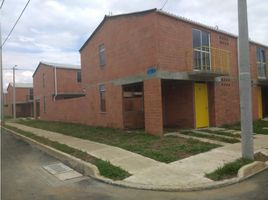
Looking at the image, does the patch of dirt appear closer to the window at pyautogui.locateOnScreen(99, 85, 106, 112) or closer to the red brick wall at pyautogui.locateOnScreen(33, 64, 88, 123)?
the window at pyautogui.locateOnScreen(99, 85, 106, 112)

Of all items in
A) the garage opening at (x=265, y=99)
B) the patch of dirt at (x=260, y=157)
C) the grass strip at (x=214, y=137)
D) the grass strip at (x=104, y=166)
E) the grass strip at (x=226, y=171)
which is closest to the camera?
the grass strip at (x=226, y=171)

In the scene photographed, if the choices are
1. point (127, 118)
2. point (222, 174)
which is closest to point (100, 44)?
point (127, 118)

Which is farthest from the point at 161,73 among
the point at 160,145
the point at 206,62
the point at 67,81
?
the point at 67,81

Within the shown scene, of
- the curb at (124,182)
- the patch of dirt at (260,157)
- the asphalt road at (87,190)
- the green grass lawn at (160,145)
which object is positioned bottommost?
the asphalt road at (87,190)

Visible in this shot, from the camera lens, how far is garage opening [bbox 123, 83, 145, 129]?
17.3m

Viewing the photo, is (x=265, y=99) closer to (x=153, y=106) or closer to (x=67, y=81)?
(x=153, y=106)

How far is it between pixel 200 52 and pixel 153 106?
4.13 metres

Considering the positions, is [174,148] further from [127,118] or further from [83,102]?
[83,102]

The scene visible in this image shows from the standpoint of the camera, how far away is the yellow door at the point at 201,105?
53.7 ft

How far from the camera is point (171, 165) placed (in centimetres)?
842

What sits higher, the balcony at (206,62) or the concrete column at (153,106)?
the balcony at (206,62)

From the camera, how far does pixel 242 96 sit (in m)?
8.70

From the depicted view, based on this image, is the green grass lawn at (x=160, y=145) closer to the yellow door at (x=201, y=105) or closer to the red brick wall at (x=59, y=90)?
the yellow door at (x=201, y=105)

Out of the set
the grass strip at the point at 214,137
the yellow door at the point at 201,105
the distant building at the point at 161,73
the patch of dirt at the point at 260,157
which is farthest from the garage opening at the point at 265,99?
the patch of dirt at the point at 260,157
